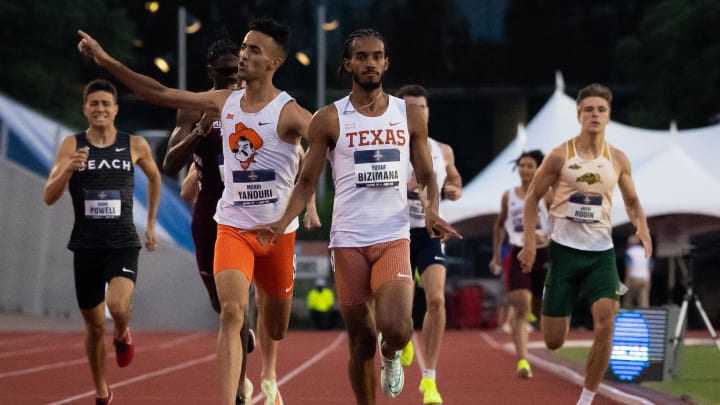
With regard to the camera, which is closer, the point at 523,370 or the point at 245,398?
the point at 245,398

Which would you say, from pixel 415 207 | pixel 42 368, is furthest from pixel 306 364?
pixel 415 207

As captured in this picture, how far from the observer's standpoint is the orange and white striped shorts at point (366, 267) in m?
9.21

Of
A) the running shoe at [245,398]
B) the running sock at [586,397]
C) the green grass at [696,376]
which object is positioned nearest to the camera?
the running shoe at [245,398]

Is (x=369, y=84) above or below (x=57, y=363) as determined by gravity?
above

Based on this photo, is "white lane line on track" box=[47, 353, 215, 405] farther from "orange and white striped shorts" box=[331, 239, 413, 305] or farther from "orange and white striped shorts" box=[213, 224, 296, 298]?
"orange and white striped shorts" box=[331, 239, 413, 305]

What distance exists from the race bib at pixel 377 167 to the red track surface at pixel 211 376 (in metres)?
4.17

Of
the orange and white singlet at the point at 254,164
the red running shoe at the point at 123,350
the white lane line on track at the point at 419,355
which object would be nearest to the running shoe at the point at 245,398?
the orange and white singlet at the point at 254,164

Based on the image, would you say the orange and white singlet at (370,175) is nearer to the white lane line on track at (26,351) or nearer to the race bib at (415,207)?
the race bib at (415,207)

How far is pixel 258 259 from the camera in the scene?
10.1 m

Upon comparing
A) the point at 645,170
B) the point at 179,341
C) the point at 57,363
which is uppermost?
the point at 645,170

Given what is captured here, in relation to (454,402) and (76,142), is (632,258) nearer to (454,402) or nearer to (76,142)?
(454,402)

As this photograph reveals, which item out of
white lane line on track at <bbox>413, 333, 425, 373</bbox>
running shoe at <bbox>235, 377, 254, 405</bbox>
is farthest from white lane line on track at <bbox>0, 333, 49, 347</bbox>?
running shoe at <bbox>235, 377, 254, 405</bbox>

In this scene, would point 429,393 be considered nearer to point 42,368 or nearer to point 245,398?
point 245,398

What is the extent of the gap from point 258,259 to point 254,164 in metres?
0.70
